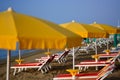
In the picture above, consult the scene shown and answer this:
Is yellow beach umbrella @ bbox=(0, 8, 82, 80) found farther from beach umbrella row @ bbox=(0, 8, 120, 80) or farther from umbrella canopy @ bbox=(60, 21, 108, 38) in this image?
umbrella canopy @ bbox=(60, 21, 108, 38)

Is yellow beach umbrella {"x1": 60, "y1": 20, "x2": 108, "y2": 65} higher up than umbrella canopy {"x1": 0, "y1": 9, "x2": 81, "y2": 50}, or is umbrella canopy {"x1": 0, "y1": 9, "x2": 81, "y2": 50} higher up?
yellow beach umbrella {"x1": 60, "y1": 20, "x2": 108, "y2": 65}

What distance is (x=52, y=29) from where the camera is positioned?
5020 mm

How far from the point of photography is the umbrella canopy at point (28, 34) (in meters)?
4.42

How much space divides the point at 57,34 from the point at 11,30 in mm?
801

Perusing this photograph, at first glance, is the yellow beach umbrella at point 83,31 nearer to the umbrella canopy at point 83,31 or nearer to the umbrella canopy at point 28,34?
the umbrella canopy at point 83,31

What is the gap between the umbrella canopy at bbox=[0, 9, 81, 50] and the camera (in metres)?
4.42

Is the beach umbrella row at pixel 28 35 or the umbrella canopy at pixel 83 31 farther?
the umbrella canopy at pixel 83 31

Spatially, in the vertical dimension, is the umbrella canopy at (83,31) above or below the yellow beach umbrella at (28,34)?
above

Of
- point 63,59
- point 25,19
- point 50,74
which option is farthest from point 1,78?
point 25,19

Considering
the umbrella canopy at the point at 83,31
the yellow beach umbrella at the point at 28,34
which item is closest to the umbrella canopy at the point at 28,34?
the yellow beach umbrella at the point at 28,34

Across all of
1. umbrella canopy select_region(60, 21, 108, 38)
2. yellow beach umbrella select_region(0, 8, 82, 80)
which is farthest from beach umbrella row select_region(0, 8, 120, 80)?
umbrella canopy select_region(60, 21, 108, 38)

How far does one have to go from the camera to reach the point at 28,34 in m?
4.61

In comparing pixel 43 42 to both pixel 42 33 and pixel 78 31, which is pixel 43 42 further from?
pixel 78 31

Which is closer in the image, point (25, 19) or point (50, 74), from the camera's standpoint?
point (25, 19)
